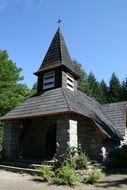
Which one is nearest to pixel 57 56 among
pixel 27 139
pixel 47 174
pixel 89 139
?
pixel 27 139

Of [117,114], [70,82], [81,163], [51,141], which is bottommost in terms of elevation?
[81,163]

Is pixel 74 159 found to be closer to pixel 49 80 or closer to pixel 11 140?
pixel 11 140

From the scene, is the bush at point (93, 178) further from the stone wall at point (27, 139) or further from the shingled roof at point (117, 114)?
the shingled roof at point (117, 114)

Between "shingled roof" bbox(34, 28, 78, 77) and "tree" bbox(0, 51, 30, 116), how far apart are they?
1133 centimetres

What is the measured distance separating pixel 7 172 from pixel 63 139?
340 centimetres

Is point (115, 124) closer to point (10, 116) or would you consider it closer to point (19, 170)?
point (10, 116)

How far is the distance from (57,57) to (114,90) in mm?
37110

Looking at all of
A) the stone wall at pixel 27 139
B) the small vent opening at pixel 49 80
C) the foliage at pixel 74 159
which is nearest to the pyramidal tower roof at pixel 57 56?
the small vent opening at pixel 49 80

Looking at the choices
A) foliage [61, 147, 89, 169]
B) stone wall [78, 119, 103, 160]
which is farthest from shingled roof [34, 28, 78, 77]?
foliage [61, 147, 89, 169]

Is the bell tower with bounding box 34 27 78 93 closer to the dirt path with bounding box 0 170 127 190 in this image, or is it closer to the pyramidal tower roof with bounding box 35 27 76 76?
the pyramidal tower roof with bounding box 35 27 76 76

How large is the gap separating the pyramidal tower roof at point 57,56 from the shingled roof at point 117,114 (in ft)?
18.3

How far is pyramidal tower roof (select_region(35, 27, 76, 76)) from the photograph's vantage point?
19.1 metres

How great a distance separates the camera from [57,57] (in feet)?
64.5

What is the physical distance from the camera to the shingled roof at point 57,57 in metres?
19.1
